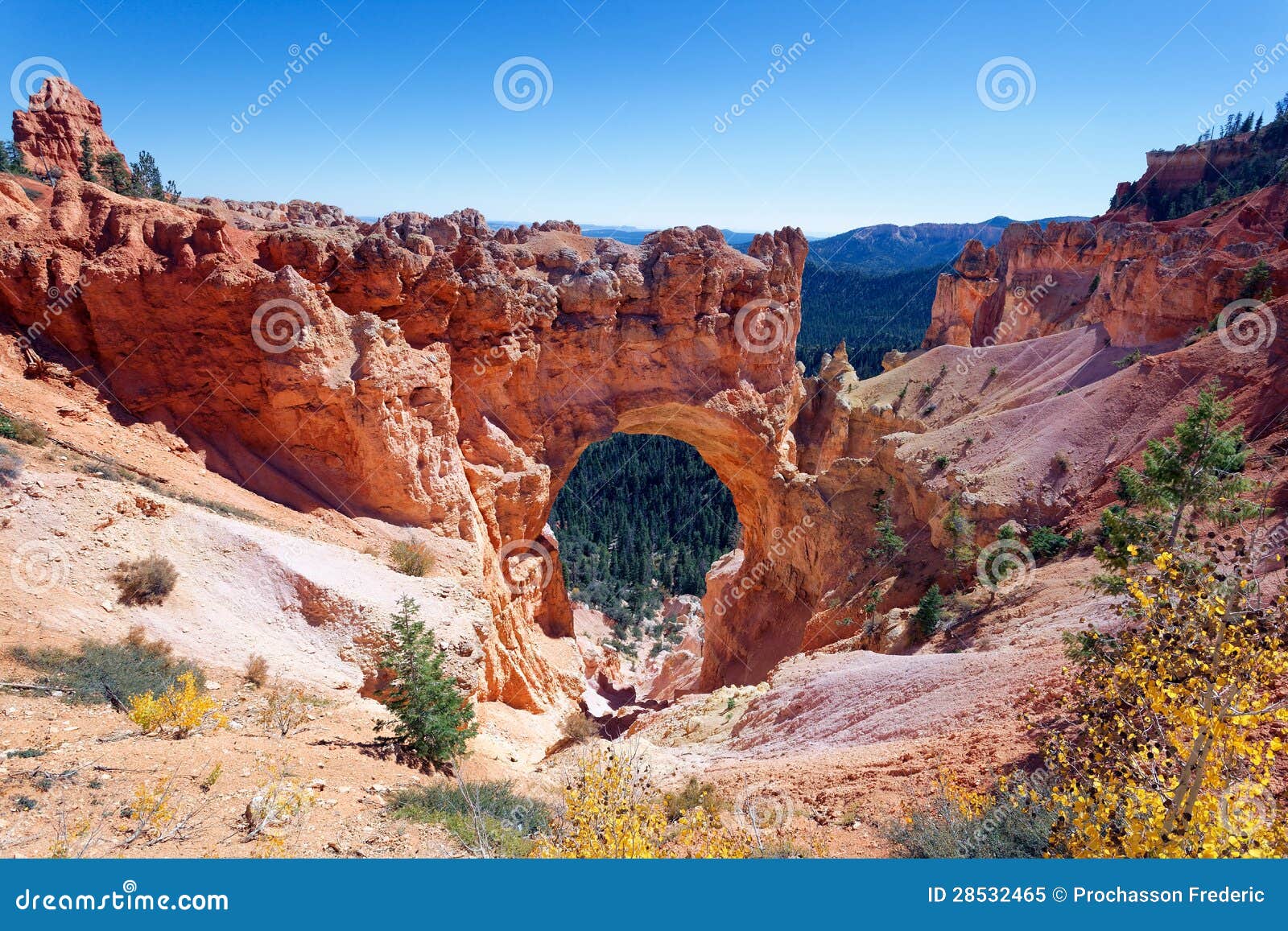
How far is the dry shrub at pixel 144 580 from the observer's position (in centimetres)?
963

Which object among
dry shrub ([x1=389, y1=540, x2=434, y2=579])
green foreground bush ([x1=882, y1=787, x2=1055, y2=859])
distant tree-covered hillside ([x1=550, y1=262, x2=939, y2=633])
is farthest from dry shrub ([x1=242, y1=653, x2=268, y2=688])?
distant tree-covered hillside ([x1=550, y1=262, x2=939, y2=633])

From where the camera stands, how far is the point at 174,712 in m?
7.33

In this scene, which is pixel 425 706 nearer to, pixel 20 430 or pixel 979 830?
pixel 979 830

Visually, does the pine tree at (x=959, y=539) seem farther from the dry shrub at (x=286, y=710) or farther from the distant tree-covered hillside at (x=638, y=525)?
the distant tree-covered hillside at (x=638, y=525)

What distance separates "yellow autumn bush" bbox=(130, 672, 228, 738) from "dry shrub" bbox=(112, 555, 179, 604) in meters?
2.44

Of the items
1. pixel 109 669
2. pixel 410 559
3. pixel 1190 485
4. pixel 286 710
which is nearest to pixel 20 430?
pixel 109 669

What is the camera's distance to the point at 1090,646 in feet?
26.9

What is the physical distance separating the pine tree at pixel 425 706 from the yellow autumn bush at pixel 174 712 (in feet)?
6.89

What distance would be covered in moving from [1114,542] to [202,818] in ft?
45.2

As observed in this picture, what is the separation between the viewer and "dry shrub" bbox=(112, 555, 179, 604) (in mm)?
9633

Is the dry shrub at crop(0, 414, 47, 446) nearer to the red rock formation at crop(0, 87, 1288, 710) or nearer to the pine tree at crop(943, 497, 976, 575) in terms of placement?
the red rock formation at crop(0, 87, 1288, 710)

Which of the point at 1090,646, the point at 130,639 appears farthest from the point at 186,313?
the point at 1090,646

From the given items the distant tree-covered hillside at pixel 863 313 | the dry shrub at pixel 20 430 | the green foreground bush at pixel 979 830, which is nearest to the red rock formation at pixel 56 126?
the dry shrub at pixel 20 430

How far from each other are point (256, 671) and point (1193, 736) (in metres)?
10.6
